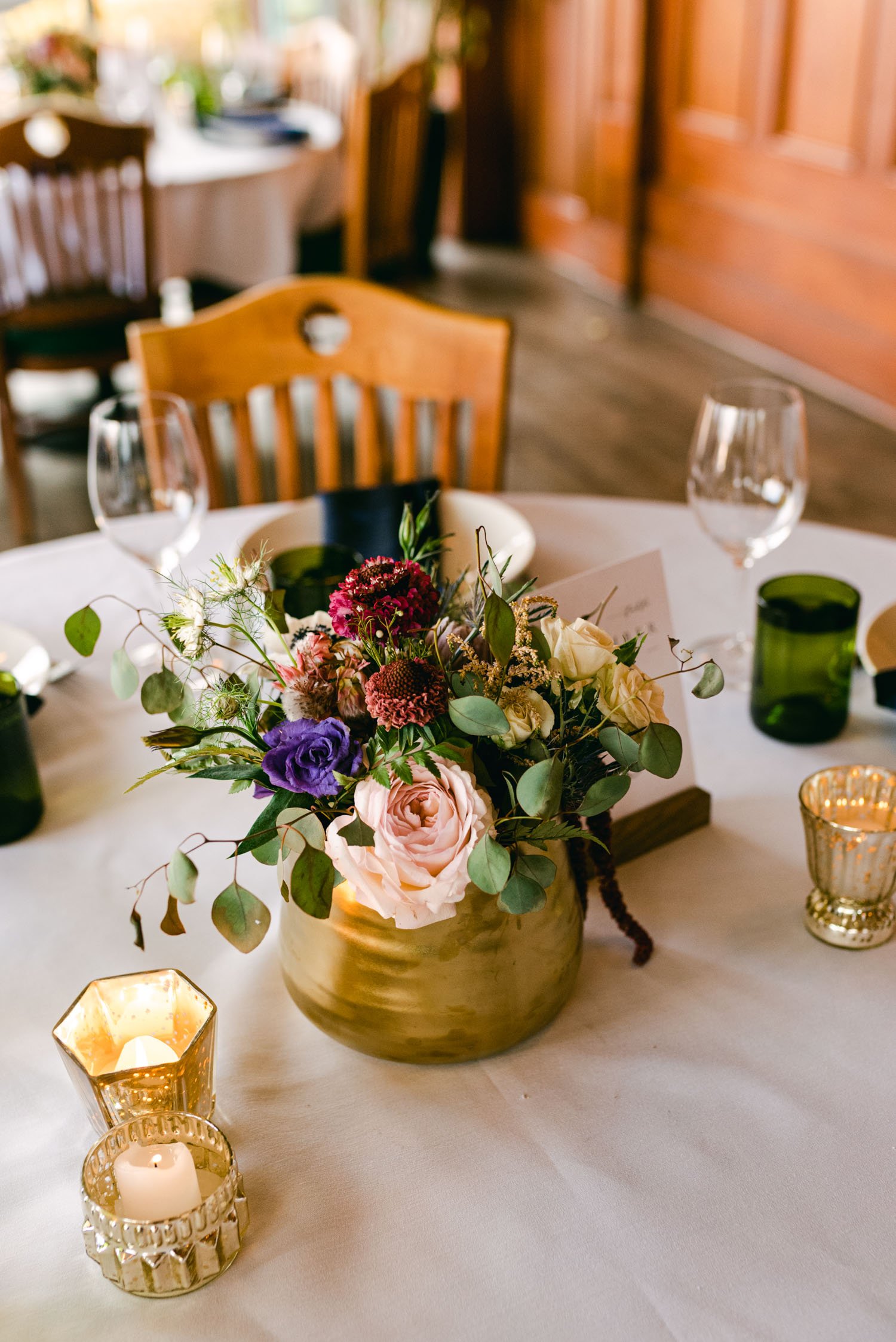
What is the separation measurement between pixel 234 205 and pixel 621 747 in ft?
8.87

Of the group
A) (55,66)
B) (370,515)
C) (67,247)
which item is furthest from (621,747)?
(55,66)

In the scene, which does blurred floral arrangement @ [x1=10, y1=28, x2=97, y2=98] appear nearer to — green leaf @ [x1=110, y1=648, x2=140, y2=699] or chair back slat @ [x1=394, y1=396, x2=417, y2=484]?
chair back slat @ [x1=394, y1=396, x2=417, y2=484]

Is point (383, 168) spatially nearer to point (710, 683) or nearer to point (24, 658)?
point (24, 658)

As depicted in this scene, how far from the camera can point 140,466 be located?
3.40 feet

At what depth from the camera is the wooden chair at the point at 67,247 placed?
2553mm

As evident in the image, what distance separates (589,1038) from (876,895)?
0.65 feet


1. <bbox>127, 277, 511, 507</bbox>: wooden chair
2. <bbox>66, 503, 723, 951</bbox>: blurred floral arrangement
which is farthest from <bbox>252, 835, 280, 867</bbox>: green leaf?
<bbox>127, 277, 511, 507</bbox>: wooden chair

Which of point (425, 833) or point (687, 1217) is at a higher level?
point (425, 833)

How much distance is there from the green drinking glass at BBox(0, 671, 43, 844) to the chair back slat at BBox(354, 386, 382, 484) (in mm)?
762

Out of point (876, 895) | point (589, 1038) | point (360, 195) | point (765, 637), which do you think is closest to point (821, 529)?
point (765, 637)

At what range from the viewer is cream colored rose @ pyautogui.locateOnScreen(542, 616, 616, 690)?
21.5 inches

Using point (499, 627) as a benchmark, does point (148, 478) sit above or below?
below

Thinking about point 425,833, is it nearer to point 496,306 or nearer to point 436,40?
point 496,306

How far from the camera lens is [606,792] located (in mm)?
554
